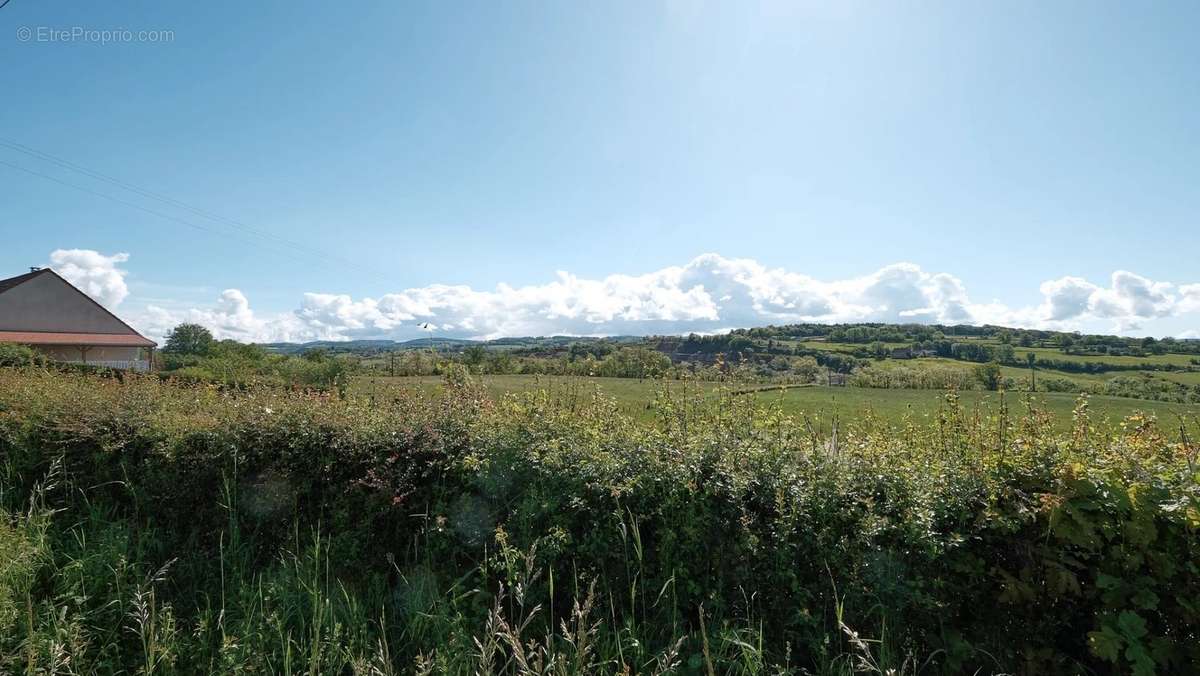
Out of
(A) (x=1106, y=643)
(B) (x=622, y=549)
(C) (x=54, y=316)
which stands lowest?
(A) (x=1106, y=643)

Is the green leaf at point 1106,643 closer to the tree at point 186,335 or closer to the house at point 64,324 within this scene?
the house at point 64,324

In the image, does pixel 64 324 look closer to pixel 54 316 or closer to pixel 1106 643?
pixel 54 316

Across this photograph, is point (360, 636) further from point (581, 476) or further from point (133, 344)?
point (133, 344)

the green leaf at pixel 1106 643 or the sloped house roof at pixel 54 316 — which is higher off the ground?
the sloped house roof at pixel 54 316

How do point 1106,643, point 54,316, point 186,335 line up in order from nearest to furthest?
point 1106,643
point 54,316
point 186,335

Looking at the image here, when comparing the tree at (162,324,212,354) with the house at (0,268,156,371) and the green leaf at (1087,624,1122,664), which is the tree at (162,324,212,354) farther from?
the green leaf at (1087,624,1122,664)

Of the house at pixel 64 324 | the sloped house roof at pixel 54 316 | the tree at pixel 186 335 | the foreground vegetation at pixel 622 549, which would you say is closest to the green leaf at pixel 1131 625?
the foreground vegetation at pixel 622 549

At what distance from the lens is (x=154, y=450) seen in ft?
14.7

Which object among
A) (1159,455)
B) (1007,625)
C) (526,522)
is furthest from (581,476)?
(1159,455)

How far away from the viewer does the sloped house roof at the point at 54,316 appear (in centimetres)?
3095

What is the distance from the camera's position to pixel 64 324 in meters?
33.3

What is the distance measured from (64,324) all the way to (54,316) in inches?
26.4

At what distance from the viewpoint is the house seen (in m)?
31.0

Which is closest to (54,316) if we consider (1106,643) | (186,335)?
(186,335)
